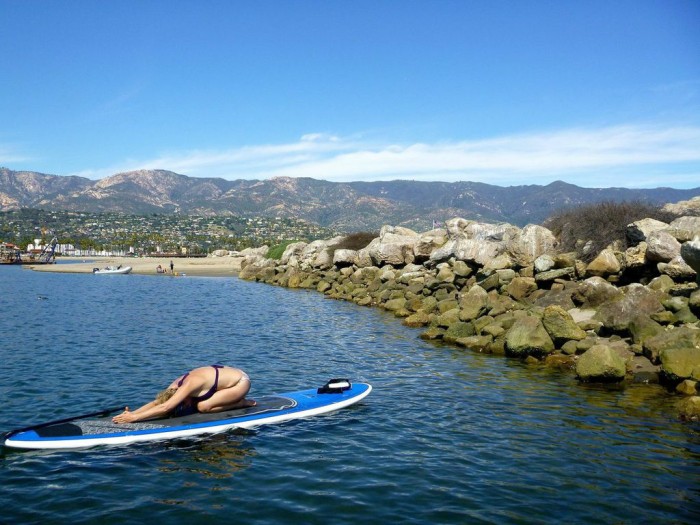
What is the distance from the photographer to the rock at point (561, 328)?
60.2ft

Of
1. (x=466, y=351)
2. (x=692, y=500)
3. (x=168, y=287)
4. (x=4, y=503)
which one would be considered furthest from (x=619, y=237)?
(x=168, y=287)

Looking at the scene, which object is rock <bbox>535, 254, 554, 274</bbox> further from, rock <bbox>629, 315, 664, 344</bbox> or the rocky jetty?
rock <bbox>629, 315, 664, 344</bbox>

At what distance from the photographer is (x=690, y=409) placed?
12578mm

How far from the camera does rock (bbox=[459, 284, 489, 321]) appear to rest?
23203 mm

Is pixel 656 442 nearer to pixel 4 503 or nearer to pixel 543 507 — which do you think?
pixel 543 507

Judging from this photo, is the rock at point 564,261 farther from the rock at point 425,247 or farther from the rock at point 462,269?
the rock at point 425,247

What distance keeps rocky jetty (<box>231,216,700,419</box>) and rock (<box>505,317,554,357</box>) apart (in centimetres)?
3

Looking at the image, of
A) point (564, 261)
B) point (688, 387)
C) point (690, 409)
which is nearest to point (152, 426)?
point (690, 409)

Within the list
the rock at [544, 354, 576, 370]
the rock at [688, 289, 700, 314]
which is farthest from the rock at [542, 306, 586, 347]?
the rock at [688, 289, 700, 314]

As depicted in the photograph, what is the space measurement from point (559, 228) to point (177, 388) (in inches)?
1026

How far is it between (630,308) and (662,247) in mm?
4194

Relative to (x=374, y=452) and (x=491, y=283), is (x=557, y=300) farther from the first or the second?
(x=374, y=452)

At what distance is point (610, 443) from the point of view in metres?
11.3

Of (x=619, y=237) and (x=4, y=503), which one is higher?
(x=619, y=237)
